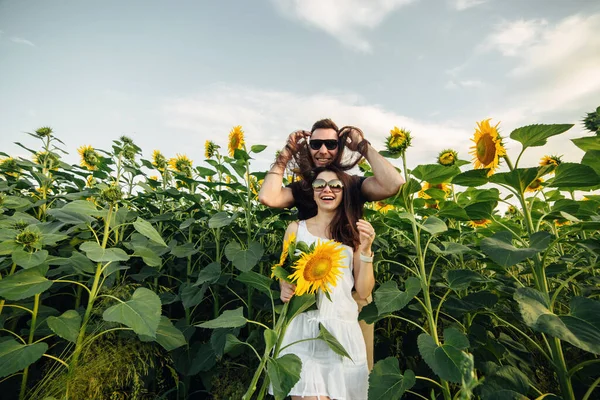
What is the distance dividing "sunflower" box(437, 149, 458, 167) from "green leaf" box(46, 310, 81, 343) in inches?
89.8

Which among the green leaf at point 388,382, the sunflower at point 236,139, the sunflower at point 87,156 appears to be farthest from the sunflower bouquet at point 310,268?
the sunflower at point 87,156

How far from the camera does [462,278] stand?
5.14 ft

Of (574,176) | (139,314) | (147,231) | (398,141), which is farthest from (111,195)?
(574,176)

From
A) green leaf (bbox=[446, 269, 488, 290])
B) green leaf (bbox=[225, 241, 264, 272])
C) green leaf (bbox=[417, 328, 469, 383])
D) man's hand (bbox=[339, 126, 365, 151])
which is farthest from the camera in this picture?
man's hand (bbox=[339, 126, 365, 151])

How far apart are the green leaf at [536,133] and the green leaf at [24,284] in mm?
2301

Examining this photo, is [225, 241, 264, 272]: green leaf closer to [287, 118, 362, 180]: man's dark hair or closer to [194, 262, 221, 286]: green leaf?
[194, 262, 221, 286]: green leaf

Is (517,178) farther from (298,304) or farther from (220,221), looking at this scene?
(220,221)

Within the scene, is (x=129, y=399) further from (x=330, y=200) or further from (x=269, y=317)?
(x=330, y=200)

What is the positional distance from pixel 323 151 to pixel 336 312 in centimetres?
103

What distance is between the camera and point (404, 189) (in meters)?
1.75

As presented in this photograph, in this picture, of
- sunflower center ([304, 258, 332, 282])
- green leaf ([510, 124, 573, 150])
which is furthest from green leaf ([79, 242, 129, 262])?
green leaf ([510, 124, 573, 150])

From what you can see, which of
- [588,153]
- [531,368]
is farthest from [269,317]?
[588,153]

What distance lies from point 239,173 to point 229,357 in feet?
4.02

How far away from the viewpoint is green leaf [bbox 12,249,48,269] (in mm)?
1431
